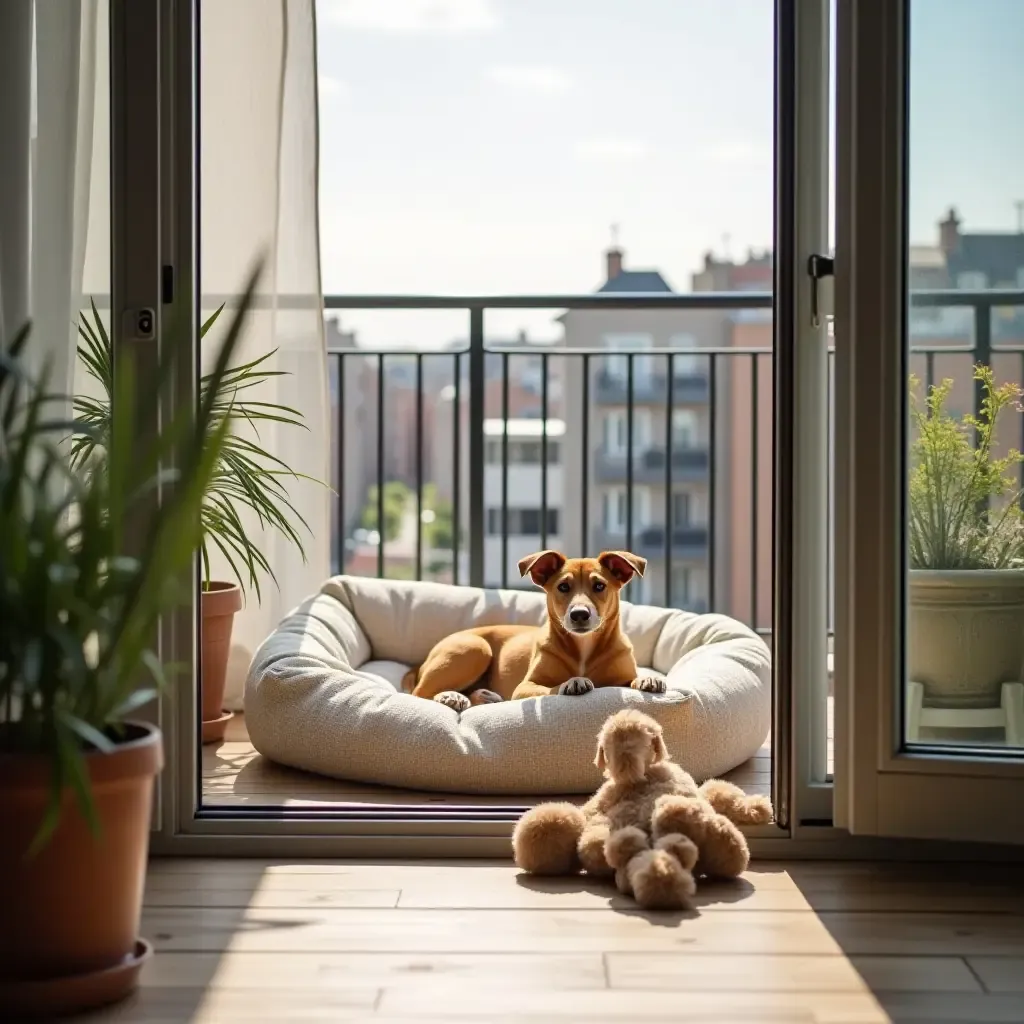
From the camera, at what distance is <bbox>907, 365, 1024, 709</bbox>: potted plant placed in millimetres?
2273

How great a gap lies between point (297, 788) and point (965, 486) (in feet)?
4.86

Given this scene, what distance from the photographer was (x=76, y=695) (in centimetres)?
160

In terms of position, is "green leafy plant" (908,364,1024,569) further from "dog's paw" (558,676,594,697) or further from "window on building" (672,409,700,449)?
"window on building" (672,409,700,449)

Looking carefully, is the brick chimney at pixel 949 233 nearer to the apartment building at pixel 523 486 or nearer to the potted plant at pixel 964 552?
the potted plant at pixel 964 552

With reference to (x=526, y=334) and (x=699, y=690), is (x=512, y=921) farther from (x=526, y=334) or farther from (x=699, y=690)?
(x=526, y=334)

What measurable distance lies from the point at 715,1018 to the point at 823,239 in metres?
1.35

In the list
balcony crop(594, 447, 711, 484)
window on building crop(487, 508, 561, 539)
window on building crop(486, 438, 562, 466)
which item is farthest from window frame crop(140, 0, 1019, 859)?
window on building crop(487, 508, 561, 539)

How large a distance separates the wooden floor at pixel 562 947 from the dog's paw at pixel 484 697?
0.90 metres

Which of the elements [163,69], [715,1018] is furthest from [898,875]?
[163,69]

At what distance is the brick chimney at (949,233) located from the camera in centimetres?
225

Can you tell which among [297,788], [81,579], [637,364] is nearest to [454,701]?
[297,788]

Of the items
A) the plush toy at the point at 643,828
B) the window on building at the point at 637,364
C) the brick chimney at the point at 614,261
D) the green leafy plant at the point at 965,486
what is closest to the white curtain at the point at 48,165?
the plush toy at the point at 643,828

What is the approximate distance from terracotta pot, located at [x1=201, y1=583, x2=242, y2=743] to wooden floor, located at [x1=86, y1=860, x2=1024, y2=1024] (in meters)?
0.92

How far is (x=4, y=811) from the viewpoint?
5.23 ft
